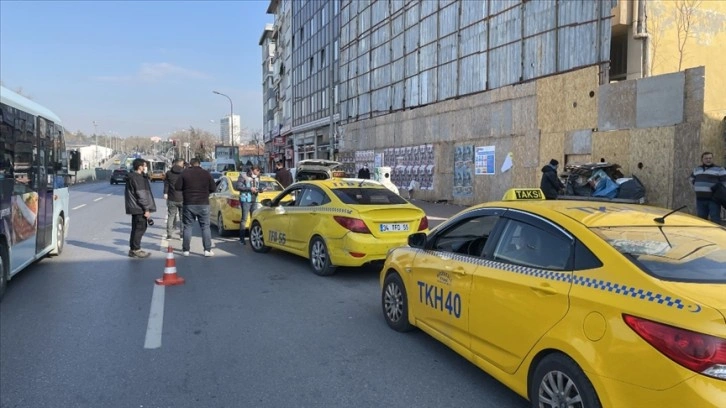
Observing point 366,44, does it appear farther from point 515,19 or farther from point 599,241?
A: point 599,241

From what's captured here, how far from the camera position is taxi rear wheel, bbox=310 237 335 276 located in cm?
791

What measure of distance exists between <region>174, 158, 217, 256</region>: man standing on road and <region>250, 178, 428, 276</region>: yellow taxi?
1.39 m

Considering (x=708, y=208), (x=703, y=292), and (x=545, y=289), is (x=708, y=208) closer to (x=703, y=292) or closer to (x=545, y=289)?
(x=545, y=289)

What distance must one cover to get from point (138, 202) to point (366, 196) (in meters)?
4.25

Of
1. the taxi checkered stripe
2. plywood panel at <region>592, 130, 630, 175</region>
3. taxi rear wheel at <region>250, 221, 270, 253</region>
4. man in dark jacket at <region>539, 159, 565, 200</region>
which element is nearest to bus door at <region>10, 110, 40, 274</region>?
taxi rear wheel at <region>250, 221, 270, 253</region>

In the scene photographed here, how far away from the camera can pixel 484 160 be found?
19.9 meters

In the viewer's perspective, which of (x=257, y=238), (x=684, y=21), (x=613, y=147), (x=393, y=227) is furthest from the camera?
(x=684, y=21)

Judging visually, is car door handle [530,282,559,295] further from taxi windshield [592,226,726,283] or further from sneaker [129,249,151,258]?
sneaker [129,249,151,258]

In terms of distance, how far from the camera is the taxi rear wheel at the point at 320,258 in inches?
311

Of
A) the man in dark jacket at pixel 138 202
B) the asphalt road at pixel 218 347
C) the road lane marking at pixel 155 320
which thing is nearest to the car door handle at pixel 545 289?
the asphalt road at pixel 218 347

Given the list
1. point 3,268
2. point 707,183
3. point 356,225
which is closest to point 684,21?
point 707,183

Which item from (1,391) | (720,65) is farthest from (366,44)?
(1,391)

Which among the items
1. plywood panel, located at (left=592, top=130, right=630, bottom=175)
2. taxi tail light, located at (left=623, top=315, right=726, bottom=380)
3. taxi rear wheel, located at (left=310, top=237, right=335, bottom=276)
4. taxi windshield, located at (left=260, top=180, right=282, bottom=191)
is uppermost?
plywood panel, located at (left=592, top=130, right=630, bottom=175)

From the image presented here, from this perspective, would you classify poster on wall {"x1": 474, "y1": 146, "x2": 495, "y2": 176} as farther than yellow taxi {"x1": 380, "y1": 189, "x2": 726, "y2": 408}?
Yes
